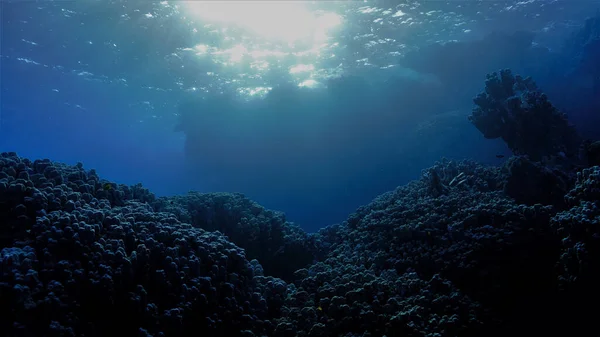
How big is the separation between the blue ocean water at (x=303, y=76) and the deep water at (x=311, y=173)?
164 millimetres

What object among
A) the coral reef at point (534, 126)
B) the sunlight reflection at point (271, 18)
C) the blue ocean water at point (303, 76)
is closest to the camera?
the coral reef at point (534, 126)

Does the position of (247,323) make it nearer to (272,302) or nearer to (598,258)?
(272,302)

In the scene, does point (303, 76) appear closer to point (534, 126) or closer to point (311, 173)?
point (311, 173)

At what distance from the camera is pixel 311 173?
2855 cm

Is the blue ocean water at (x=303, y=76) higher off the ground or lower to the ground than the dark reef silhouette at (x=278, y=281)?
higher

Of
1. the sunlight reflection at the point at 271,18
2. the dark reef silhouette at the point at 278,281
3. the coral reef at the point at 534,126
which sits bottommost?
the dark reef silhouette at the point at 278,281

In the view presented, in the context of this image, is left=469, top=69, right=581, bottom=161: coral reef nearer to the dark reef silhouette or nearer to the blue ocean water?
the dark reef silhouette

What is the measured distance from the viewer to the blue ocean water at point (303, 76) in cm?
1741

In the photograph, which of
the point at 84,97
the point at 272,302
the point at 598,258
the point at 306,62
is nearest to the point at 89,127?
the point at 84,97

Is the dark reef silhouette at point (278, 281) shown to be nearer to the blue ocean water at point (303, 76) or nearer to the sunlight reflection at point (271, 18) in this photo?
the sunlight reflection at point (271, 18)

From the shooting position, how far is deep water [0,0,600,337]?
434 cm

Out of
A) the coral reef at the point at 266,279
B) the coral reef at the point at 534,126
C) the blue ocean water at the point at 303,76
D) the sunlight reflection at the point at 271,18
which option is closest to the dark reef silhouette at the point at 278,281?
the coral reef at the point at 266,279

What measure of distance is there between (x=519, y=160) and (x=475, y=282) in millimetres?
4268

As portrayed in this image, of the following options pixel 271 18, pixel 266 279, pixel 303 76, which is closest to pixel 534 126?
pixel 266 279
